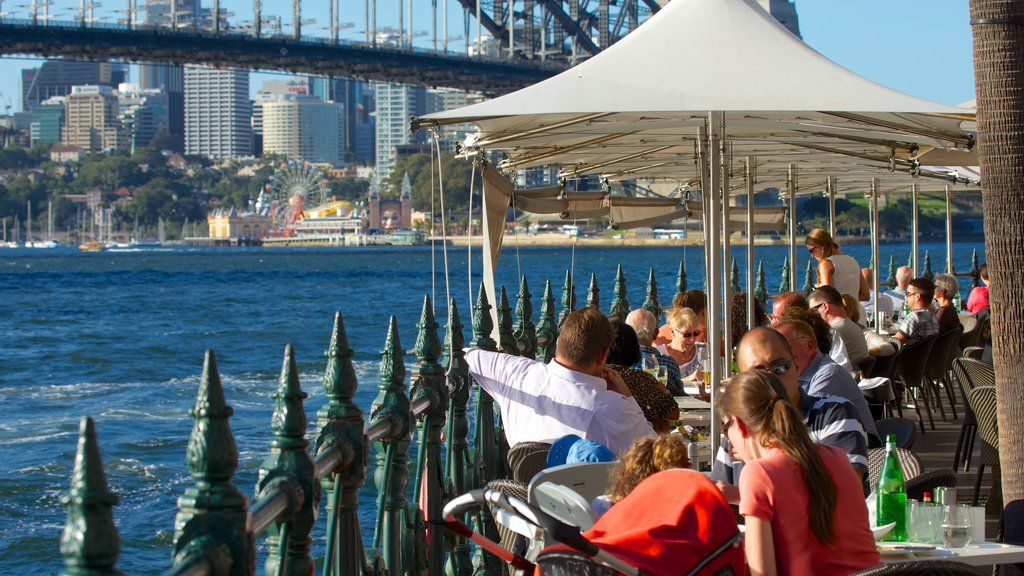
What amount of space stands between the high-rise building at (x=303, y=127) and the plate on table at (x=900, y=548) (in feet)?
590

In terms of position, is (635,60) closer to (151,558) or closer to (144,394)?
(151,558)

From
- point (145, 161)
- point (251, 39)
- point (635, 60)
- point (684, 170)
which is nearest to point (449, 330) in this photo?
point (635, 60)

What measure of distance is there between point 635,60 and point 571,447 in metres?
1.18

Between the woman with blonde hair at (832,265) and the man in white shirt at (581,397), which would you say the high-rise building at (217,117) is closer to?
the woman with blonde hair at (832,265)

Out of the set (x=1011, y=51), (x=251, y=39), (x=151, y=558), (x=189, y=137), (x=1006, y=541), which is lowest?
(x=151, y=558)

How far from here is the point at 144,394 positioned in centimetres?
1916

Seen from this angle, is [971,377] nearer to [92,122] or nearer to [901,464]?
[901,464]

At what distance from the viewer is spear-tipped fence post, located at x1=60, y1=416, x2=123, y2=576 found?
151 centimetres

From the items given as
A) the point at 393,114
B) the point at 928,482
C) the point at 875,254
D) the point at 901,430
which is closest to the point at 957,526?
the point at 928,482

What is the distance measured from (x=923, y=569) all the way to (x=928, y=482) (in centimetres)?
98

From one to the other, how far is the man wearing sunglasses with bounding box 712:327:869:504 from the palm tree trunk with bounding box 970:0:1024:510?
1.05 ft

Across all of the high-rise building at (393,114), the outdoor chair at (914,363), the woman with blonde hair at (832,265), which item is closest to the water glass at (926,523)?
the outdoor chair at (914,363)

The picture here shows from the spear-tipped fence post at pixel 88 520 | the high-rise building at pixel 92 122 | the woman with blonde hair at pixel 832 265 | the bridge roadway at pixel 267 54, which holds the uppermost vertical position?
the high-rise building at pixel 92 122

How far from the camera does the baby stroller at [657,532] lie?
2113mm
